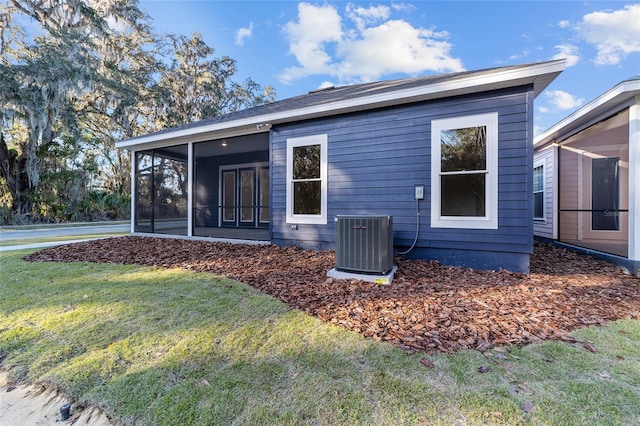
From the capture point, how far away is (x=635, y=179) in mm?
4137

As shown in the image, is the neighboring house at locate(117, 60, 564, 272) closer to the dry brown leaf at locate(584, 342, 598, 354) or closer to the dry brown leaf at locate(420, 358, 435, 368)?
the dry brown leaf at locate(584, 342, 598, 354)

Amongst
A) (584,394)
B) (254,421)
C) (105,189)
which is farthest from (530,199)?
(105,189)

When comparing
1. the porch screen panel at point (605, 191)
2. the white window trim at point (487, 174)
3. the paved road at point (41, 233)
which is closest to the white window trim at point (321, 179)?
the white window trim at point (487, 174)

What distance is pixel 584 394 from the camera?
1682 mm

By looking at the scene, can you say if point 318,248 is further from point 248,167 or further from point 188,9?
point 188,9

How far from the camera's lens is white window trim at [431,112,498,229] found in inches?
168

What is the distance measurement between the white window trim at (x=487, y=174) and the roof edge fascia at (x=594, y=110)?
5.33ft

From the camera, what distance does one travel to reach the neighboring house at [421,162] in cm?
416

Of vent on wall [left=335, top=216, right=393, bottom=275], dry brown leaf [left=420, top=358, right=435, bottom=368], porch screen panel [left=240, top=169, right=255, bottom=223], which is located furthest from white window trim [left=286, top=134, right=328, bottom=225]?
porch screen panel [left=240, top=169, right=255, bottom=223]

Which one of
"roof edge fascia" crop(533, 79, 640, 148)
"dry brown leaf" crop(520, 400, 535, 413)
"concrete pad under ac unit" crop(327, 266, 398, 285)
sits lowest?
"dry brown leaf" crop(520, 400, 535, 413)

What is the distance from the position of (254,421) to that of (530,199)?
169 inches

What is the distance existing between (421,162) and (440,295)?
7.57 feet

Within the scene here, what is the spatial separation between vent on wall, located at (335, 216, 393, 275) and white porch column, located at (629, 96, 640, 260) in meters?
3.47

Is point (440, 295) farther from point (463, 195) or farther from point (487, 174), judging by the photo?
point (487, 174)
